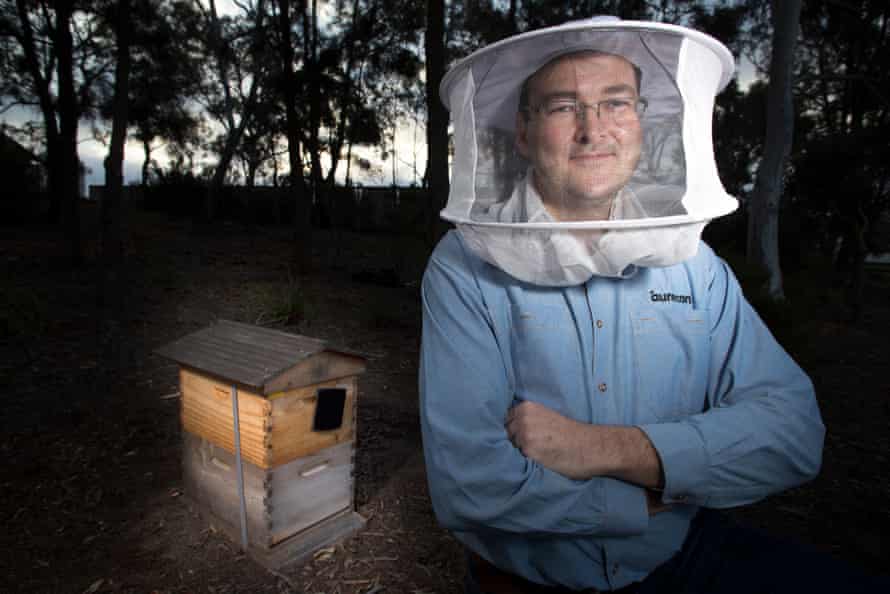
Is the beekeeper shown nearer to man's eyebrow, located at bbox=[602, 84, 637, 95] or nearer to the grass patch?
man's eyebrow, located at bbox=[602, 84, 637, 95]

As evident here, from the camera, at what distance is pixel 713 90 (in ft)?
3.73

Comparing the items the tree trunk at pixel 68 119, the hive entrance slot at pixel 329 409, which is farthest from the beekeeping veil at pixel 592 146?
the tree trunk at pixel 68 119

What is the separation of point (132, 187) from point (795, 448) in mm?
23424

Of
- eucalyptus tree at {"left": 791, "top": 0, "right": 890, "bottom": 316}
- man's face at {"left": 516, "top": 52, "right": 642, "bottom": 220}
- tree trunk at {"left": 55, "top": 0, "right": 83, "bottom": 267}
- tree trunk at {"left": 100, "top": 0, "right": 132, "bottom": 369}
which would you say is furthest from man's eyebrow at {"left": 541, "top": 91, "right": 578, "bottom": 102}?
eucalyptus tree at {"left": 791, "top": 0, "right": 890, "bottom": 316}

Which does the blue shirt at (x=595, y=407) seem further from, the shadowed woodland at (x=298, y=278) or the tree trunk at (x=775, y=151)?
the tree trunk at (x=775, y=151)

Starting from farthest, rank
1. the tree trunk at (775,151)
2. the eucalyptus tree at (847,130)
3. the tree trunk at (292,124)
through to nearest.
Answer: the eucalyptus tree at (847,130)
the tree trunk at (292,124)
the tree trunk at (775,151)

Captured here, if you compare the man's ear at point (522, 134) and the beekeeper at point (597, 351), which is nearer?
the beekeeper at point (597, 351)

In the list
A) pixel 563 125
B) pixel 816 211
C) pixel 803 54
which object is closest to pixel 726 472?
pixel 563 125

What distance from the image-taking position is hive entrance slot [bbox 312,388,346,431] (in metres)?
2.42

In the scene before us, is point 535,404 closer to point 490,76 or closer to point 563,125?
point 563,125

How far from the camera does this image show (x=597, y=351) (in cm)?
111

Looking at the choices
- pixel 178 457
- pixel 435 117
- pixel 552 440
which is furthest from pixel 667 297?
pixel 435 117

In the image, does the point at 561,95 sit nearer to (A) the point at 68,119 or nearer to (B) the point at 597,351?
(B) the point at 597,351

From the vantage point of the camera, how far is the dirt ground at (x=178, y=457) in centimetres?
249
